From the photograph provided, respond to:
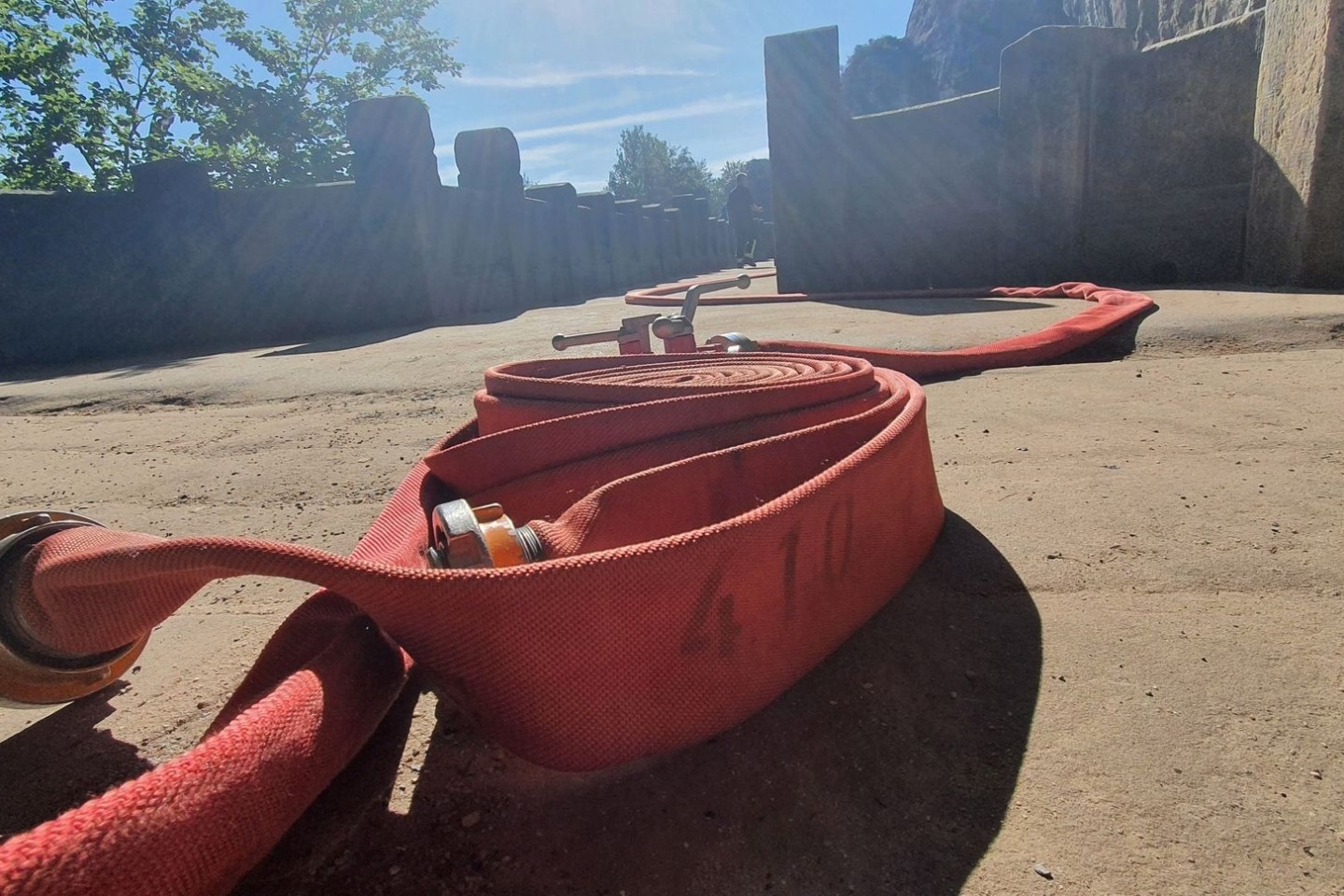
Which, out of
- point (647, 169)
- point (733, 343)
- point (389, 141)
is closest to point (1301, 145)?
point (733, 343)

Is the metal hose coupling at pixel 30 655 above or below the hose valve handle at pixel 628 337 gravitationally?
below

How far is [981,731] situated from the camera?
117cm

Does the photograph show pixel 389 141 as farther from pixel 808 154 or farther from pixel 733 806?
pixel 733 806

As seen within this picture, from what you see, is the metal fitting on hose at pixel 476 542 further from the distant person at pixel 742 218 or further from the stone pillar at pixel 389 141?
the distant person at pixel 742 218

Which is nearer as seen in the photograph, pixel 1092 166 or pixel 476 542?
pixel 476 542

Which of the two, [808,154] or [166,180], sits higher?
[166,180]

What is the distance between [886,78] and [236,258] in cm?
5172

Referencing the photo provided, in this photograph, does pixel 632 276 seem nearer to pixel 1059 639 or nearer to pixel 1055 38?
pixel 1055 38

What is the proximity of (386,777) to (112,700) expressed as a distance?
2.30 feet

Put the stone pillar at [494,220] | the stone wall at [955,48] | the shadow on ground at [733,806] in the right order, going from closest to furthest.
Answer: the shadow on ground at [733,806], the stone pillar at [494,220], the stone wall at [955,48]

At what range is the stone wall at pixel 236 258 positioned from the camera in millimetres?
9594

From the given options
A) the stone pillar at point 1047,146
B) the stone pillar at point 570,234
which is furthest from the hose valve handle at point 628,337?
the stone pillar at point 570,234

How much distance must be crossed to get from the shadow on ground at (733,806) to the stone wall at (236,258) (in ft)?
33.1

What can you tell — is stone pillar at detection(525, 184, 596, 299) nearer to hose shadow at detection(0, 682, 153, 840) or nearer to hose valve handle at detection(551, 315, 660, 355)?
hose valve handle at detection(551, 315, 660, 355)
